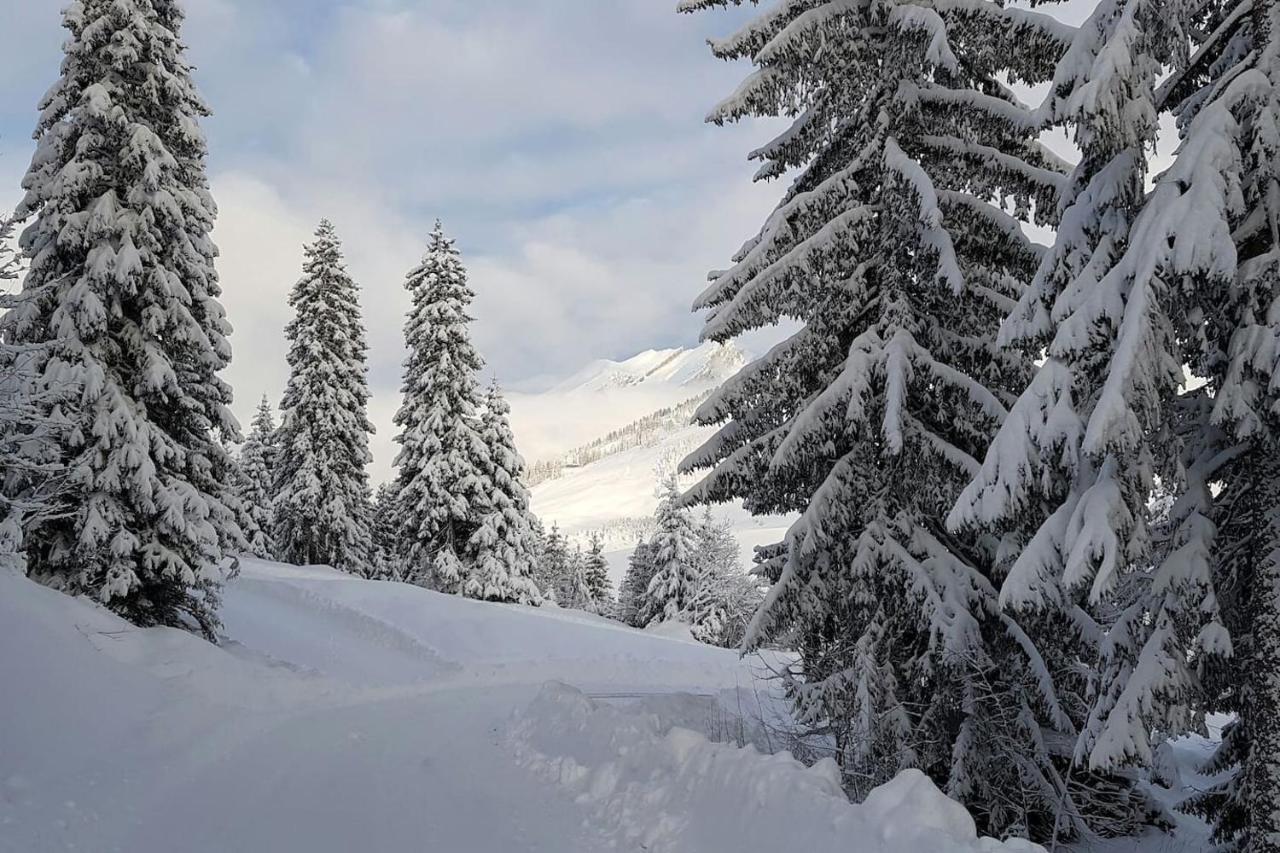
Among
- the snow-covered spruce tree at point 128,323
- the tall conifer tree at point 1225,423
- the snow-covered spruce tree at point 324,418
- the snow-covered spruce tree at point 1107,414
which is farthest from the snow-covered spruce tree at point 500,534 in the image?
the tall conifer tree at point 1225,423

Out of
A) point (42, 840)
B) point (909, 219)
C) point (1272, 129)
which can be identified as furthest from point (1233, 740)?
point (42, 840)

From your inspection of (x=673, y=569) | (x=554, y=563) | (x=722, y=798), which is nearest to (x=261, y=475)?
(x=673, y=569)

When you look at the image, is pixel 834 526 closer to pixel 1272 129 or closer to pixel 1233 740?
pixel 1233 740

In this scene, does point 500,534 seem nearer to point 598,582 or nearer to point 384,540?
point 384,540

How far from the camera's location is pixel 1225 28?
6160 millimetres

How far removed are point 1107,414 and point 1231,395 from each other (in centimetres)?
106

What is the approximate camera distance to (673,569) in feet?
143

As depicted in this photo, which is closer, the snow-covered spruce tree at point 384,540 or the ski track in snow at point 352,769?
the ski track in snow at point 352,769

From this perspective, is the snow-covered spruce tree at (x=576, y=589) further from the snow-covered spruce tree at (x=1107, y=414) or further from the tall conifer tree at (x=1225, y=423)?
the tall conifer tree at (x=1225, y=423)

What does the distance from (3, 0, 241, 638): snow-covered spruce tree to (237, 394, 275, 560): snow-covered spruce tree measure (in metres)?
26.8

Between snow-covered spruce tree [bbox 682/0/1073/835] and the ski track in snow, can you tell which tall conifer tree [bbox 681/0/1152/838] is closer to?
snow-covered spruce tree [bbox 682/0/1073/835]

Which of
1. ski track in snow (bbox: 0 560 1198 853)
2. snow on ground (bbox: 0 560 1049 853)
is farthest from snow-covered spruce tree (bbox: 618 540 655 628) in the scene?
ski track in snow (bbox: 0 560 1198 853)

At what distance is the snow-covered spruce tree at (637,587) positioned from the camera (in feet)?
161

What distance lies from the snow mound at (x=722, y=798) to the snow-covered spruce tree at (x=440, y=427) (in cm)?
2092
